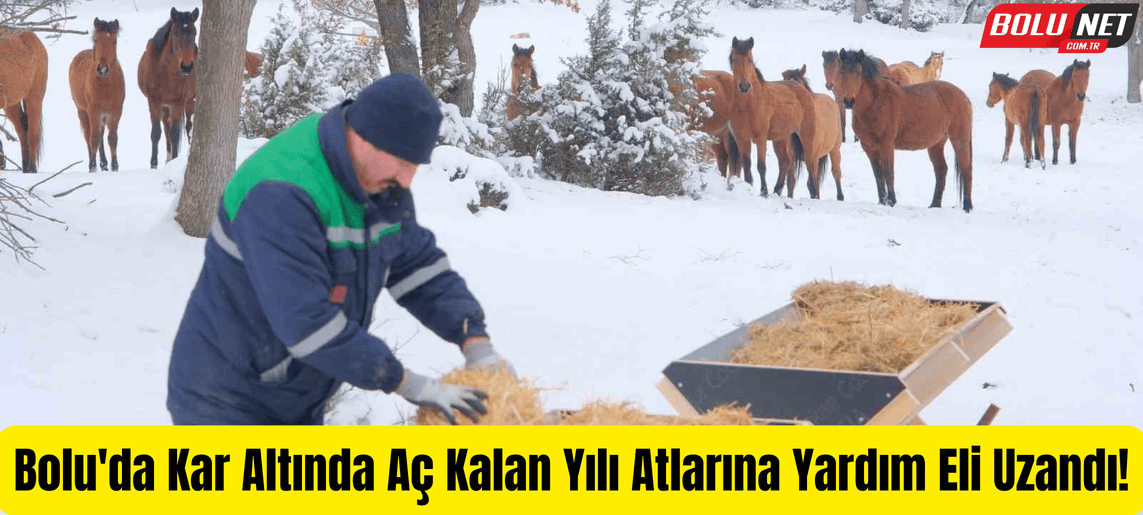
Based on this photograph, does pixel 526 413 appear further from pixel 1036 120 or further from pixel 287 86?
pixel 1036 120

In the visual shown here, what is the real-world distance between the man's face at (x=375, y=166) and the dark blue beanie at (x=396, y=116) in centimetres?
3

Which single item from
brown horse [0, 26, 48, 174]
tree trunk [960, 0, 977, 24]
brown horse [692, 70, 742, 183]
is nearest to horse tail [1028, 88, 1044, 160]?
brown horse [692, 70, 742, 183]

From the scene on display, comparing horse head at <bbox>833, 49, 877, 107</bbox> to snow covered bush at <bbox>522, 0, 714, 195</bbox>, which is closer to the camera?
snow covered bush at <bbox>522, 0, 714, 195</bbox>

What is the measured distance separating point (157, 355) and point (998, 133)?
24111 millimetres

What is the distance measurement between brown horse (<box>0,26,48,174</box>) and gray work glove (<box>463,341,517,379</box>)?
9.16 meters

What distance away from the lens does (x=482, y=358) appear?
10.1 feet

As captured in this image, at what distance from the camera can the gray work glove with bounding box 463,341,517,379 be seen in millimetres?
3061

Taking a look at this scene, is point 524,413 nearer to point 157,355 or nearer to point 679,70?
point 157,355

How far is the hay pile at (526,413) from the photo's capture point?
2803 millimetres

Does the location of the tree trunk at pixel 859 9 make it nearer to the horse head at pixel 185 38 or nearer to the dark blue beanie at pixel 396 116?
the horse head at pixel 185 38

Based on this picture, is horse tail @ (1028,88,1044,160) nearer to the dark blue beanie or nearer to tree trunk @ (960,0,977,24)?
the dark blue beanie

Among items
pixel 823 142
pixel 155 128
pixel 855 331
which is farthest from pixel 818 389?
pixel 155 128

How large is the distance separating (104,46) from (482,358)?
1159cm

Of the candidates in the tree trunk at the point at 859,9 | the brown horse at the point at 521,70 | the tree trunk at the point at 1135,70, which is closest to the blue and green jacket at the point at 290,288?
the brown horse at the point at 521,70
